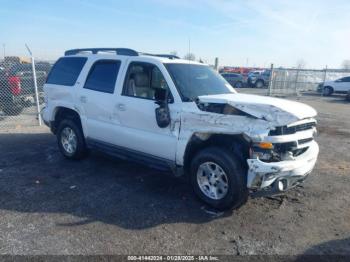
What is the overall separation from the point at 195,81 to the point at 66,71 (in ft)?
9.51

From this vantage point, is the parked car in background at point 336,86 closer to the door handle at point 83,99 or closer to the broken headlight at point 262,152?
the door handle at point 83,99

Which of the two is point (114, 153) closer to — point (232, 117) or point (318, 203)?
point (232, 117)

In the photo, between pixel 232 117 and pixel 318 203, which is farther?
pixel 318 203

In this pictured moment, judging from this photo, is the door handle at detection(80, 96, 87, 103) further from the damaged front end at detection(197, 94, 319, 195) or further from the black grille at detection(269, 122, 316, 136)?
the black grille at detection(269, 122, 316, 136)

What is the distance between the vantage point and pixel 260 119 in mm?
3729

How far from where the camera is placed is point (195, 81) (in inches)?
192

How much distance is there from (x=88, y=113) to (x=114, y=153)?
Answer: 0.97 m

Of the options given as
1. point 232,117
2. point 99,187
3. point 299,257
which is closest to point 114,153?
point 99,187

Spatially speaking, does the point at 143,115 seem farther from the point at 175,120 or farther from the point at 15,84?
the point at 15,84

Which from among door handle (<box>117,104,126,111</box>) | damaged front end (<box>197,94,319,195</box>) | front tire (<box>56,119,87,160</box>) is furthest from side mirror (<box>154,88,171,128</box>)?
front tire (<box>56,119,87,160</box>)

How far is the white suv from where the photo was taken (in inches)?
149

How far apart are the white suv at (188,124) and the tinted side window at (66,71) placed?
25 mm

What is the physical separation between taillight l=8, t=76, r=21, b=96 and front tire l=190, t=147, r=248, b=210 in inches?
332

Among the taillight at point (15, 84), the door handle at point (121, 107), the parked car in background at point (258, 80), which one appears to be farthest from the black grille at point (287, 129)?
the parked car in background at point (258, 80)
